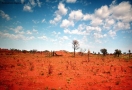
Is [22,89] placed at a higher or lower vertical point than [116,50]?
lower

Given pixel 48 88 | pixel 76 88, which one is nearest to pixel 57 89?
pixel 48 88

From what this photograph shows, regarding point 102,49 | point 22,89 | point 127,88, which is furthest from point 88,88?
point 102,49

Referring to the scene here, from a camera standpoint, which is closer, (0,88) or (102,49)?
(0,88)

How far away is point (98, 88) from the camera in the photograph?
10570 millimetres

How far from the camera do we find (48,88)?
10.4 m

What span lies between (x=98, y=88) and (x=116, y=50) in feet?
A: 173

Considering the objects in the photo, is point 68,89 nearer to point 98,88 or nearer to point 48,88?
point 48,88

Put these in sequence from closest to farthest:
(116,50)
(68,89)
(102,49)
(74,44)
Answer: (68,89) < (74,44) < (116,50) < (102,49)

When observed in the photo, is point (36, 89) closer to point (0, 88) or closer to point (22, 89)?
point (22, 89)

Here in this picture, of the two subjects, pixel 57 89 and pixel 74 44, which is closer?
pixel 57 89

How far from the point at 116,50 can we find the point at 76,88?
177ft

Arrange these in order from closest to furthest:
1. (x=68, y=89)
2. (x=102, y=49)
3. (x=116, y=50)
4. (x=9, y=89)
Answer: (x=9, y=89)
(x=68, y=89)
(x=116, y=50)
(x=102, y=49)

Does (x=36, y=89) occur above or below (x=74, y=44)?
below

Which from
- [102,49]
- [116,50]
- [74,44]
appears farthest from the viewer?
[102,49]
